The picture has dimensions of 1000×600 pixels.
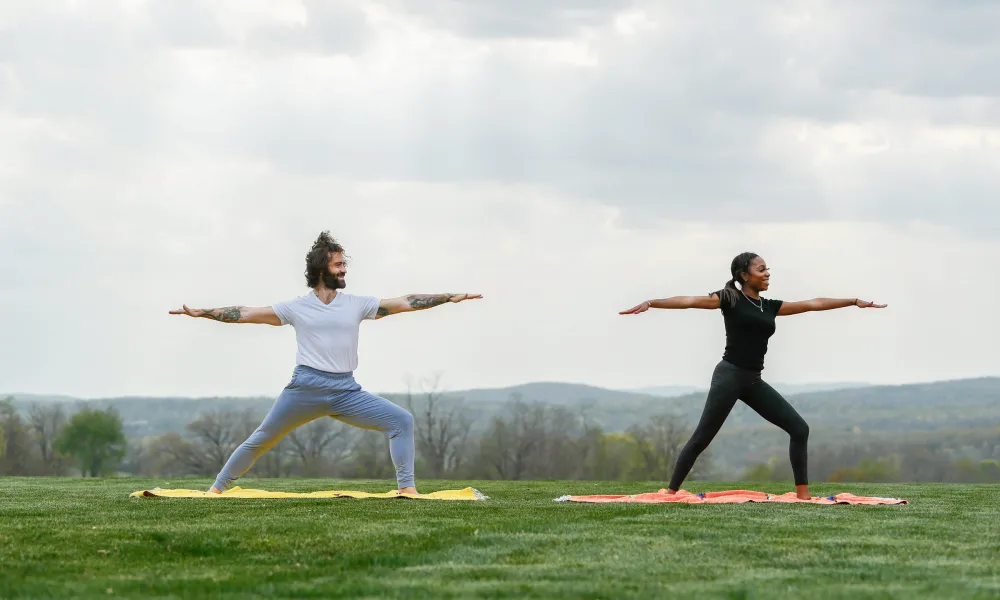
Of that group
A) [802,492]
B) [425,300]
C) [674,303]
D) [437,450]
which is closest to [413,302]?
[425,300]

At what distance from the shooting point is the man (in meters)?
12.5

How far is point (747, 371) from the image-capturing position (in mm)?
12805

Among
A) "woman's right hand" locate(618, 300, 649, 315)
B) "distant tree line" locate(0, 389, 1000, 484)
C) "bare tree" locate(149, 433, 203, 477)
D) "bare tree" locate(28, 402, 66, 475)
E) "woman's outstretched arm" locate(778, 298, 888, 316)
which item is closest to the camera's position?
"woman's right hand" locate(618, 300, 649, 315)

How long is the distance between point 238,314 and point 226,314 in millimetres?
138

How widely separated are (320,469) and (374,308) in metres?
30.6

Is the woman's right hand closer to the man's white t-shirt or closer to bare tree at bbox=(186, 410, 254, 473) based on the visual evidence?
the man's white t-shirt

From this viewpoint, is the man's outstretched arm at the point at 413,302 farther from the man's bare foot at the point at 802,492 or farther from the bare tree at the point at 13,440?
the bare tree at the point at 13,440

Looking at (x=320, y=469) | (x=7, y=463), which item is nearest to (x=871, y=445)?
(x=320, y=469)

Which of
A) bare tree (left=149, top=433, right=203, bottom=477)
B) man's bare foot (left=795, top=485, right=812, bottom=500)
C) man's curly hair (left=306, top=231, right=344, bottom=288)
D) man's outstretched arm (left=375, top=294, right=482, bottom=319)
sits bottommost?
bare tree (left=149, top=433, right=203, bottom=477)

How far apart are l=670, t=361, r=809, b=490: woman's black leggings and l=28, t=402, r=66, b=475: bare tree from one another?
33251mm

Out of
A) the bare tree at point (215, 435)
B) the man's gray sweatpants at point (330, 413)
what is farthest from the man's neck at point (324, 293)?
the bare tree at point (215, 435)

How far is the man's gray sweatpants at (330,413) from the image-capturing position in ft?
40.9

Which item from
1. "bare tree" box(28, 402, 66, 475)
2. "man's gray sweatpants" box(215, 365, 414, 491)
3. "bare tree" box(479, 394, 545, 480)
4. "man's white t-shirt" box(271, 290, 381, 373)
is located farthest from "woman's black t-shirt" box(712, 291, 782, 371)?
"bare tree" box(28, 402, 66, 475)

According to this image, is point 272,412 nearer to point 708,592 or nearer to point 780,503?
point 780,503
